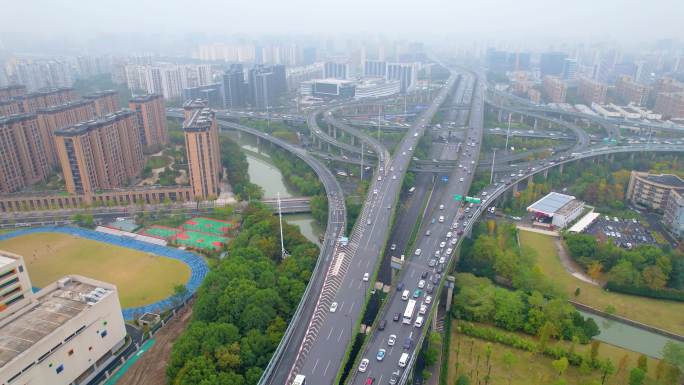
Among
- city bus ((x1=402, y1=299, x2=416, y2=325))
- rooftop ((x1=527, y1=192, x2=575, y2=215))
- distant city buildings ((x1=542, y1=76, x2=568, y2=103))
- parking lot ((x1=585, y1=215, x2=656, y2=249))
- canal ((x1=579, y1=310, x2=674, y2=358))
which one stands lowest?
canal ((x1=579, y1=310, x2=674, y2=358))

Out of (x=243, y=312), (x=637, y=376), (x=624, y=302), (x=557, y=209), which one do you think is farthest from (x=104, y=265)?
(x=557, y=209)

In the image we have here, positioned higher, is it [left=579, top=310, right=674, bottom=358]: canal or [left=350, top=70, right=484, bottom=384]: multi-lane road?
[left=350, top=70, right=484, bottom=384]: multi-lane road

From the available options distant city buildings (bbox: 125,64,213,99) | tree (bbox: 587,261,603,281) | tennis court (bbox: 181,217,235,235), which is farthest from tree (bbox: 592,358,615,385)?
distant city buildings (bbox: 125,64,213,99)

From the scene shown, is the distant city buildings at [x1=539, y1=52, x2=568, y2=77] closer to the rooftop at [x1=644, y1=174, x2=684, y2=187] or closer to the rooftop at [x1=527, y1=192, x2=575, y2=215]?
the rooftop at [x1=644, y1=174, x2=684, y2=187]

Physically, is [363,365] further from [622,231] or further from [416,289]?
[622,231]

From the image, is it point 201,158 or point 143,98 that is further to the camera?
point 143,98

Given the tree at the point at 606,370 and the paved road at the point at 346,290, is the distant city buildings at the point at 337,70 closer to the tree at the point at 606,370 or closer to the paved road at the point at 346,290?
the paved road at the point at 346,290
